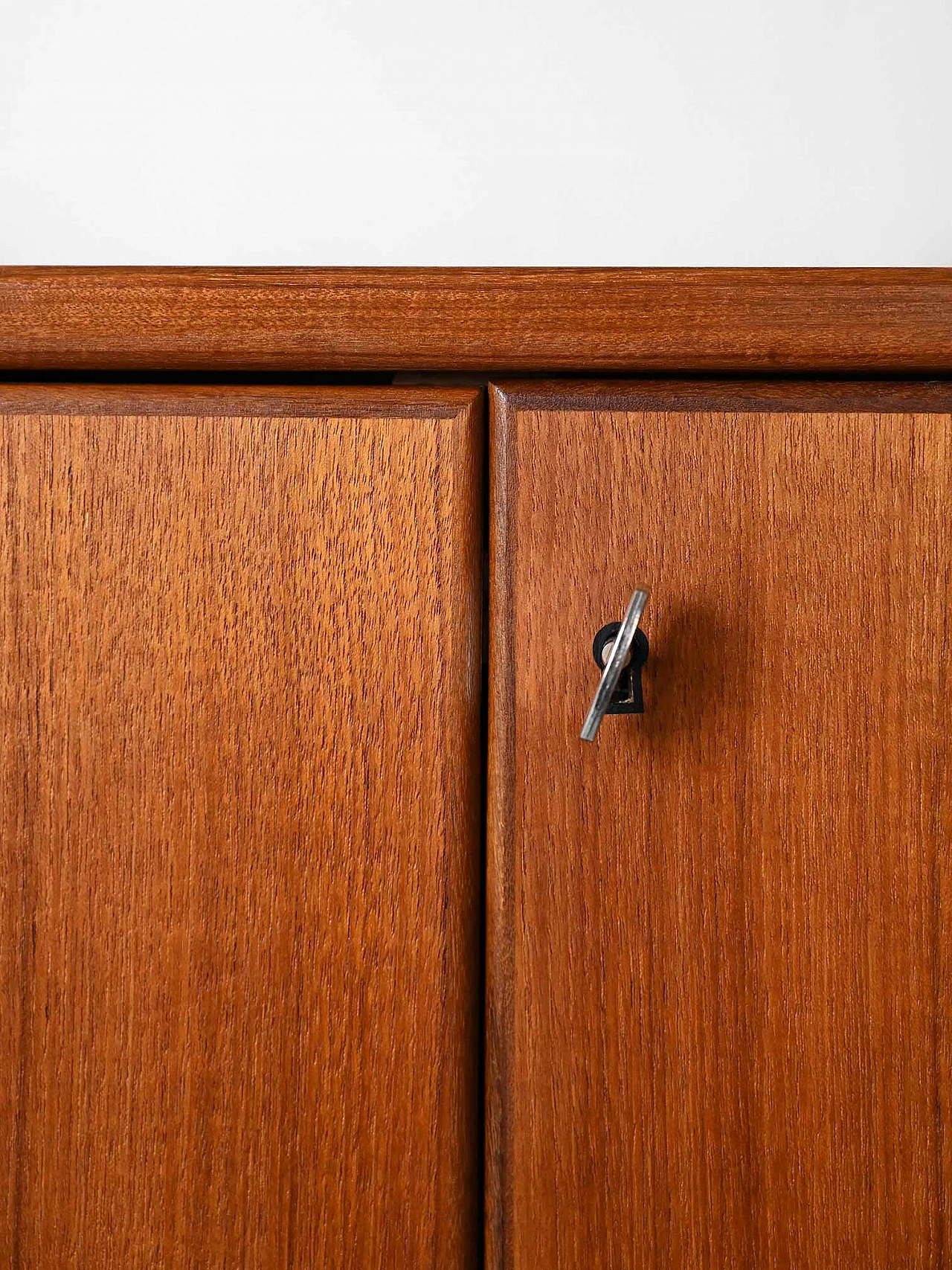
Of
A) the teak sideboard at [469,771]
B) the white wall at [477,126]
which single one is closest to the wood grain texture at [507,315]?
the teak sideboard at [469,771]

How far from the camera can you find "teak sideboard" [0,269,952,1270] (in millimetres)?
282

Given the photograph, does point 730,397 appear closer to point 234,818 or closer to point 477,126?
point 234,818

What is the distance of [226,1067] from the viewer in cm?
28

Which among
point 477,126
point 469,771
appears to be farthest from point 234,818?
point 477,126

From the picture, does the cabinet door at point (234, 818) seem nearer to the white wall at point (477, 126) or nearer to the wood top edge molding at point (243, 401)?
the wood top edge molding at point (243, 401)

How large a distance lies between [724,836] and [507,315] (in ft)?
0.68

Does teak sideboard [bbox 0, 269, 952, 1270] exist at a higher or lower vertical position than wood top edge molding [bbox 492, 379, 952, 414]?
lower

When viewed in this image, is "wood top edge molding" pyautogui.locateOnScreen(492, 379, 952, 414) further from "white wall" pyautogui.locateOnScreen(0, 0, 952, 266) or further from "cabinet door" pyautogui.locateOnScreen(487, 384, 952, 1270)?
"white wall" pyautogui.locateOnScreen(0, 0, 952, 266)

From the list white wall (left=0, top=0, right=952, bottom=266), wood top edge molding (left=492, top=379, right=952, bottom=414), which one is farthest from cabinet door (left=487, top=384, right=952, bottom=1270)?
white wall (left=0, top=0, right=952, bottom=266)

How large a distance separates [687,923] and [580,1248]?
12cm

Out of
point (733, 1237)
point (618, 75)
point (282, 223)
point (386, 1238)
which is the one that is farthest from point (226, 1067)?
point (618, 75)

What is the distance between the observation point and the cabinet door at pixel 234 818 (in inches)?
11.1

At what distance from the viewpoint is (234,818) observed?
0.95ft

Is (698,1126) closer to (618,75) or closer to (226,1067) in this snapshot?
(226,1067)
